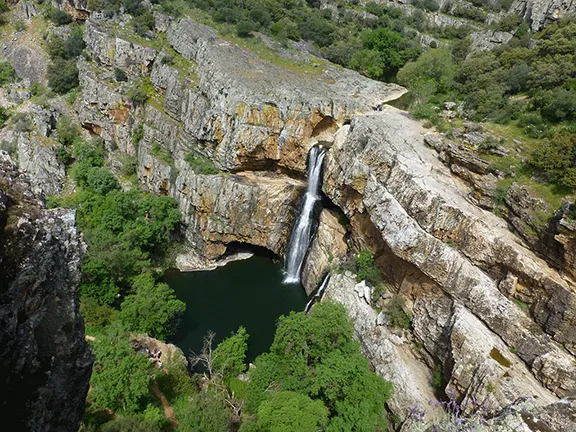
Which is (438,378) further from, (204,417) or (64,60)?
(64,60)

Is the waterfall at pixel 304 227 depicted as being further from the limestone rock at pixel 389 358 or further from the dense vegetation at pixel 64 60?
the dense vegetation at pixel 64 60

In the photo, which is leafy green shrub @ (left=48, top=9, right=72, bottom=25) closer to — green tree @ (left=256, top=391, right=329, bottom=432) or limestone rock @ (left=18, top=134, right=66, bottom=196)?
limestone rock @ (left=18, top=134, right=66, bottom=196)

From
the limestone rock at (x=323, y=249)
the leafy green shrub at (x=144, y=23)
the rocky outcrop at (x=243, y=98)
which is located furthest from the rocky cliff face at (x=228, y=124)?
the limestone rock at (x=323, y=249)

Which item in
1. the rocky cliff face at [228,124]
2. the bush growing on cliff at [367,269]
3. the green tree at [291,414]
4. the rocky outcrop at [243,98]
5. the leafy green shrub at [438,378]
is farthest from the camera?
the rocky cliff face at [228,124]

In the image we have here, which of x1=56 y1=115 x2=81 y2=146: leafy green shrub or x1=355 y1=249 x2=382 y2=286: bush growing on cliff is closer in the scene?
x1=355 y1=249 x2=382 y2=286: bush growing on cliff

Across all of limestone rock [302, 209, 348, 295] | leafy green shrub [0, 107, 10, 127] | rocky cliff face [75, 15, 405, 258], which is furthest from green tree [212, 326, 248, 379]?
leafy green shrub [0, 107, 10, 127]

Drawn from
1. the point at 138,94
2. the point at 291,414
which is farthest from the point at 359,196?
the point at 138,94
